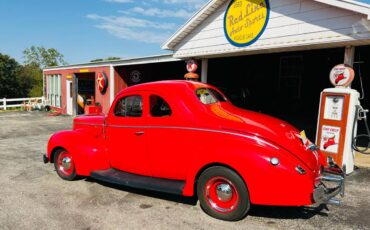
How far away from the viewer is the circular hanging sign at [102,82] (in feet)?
51.8

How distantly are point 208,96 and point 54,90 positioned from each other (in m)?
20.3

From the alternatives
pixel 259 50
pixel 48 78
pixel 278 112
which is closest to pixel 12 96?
pixel 48 78

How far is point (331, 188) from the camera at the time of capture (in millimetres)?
3875

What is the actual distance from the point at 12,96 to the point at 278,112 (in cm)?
4358

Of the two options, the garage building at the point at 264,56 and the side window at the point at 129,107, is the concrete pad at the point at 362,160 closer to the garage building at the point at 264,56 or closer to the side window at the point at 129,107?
the garage building at the point at 264,56

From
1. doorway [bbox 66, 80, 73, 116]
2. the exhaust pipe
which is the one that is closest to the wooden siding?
the exhaust pipe

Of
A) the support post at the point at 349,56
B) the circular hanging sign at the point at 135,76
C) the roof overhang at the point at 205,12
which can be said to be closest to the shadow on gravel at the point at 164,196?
the support post at the point at 349,56

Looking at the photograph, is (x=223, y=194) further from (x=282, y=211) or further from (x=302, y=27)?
(x=302, y=27)

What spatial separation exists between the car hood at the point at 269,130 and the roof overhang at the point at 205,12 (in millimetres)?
3445

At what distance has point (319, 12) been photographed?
6598mm

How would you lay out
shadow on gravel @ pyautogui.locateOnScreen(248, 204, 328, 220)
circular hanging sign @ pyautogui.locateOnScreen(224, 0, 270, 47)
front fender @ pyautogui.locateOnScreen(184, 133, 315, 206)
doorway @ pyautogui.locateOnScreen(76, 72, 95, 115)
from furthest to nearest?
1. doorway @ pyautogui.locateOnScreen(76, 72, 95, 115)
2. circular hanging sign @ pyautogui.locateOnScreen(224, 0, 270, 47)
3. shadow on gravel @ pyautogui.locateOnScreen(248, 204, 328, 220)
4. front fender @ pyautogui.locateOnScreen(184, 133, 315, 206)

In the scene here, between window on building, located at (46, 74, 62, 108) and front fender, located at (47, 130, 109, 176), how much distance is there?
55.9 ft

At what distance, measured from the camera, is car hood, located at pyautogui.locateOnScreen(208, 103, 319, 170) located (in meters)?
3.63

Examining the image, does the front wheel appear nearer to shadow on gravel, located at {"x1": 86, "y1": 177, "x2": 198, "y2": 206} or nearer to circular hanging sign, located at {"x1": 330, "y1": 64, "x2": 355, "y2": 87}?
shadow on gravel, located at {"x1": 86, "y1": 177, "x2": 198, "y2": 206}
